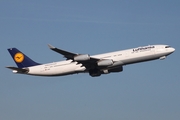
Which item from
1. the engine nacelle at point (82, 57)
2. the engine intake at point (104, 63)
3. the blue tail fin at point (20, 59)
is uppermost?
the blue tail fin at point (20, 59)

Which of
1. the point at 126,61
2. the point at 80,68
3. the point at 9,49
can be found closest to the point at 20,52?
the point at 9,49

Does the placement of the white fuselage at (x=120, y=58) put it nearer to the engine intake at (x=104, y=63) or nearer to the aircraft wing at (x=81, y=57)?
the engine intake at (x=104, y=63)

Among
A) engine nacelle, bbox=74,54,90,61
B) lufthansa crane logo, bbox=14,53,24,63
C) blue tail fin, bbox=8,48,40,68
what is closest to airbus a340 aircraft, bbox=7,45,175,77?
engine nacelle, bbox=74,54,90,61

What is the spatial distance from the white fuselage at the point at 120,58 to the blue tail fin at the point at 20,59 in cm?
390

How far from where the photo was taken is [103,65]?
71062mm

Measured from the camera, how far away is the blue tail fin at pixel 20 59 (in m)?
78.7

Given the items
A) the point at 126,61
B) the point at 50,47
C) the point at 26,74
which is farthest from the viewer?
the point at 26,74

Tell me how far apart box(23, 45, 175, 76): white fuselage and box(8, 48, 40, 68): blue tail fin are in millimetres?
3896

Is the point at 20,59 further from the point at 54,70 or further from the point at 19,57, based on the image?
the point at 54,70

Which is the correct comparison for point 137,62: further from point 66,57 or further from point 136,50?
point 66,57

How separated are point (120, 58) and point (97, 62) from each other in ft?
13.0

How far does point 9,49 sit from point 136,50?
991 inches

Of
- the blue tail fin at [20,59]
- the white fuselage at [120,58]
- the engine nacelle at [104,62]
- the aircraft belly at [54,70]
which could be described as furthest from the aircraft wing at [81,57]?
the blue tail fin at [20,59]

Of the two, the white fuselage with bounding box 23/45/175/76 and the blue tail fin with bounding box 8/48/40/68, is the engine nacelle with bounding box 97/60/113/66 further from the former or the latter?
the blue tail fin with bounding box 8/48/40/68
